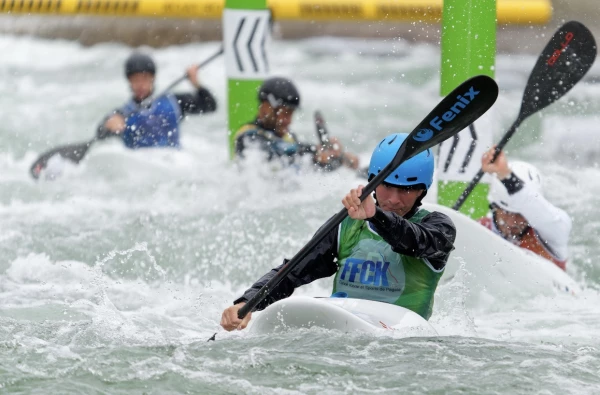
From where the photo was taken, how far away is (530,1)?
42.1 feet

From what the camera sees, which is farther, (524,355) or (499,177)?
(499,177)

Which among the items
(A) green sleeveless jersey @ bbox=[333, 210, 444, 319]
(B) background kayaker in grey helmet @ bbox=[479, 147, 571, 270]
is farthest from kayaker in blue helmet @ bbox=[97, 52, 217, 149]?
(A) green sleeveless jersey @ bbox=[333, 210, 444, 319]

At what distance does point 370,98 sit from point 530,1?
113 inches

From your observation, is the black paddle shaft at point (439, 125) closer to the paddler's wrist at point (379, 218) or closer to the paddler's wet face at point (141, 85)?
the paddler's wrist at point (379, 218)

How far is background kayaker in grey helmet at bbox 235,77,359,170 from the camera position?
852cm

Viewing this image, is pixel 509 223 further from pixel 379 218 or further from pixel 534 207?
pixel 379 218

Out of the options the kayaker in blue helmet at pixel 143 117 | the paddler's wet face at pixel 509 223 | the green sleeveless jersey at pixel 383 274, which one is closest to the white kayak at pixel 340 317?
the green sleeveless jersey at pixel 383 274

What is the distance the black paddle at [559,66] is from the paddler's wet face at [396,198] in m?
1.75

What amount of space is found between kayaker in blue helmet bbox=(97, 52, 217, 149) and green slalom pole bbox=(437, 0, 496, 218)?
3.68 meters

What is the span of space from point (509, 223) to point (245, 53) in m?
3.08

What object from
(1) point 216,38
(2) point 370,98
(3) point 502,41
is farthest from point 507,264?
(1) point 216,38

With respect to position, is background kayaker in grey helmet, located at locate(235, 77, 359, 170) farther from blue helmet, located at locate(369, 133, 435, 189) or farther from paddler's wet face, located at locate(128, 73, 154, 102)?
blue helmet, located at locate(369, 133, 435, 189)

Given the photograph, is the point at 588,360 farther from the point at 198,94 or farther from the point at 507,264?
the point at 198,94

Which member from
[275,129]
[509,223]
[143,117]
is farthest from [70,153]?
[509,223]
